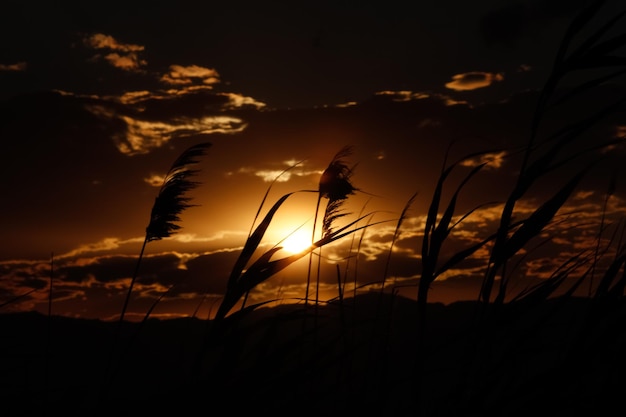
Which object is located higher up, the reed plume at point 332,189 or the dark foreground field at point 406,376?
the reed plume at point 332,189

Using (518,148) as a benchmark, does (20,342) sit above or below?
below

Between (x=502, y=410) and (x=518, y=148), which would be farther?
(x=518, y=148)

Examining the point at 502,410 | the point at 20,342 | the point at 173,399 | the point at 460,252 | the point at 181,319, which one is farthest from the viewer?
the point at 181,319

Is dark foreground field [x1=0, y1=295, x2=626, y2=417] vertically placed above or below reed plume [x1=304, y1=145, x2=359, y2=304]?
below

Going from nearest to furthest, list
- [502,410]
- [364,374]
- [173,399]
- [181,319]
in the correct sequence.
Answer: [502,410]
[173,399]
[364,374]
[181,319]

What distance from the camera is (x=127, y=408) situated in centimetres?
236

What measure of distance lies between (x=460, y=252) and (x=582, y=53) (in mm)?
864

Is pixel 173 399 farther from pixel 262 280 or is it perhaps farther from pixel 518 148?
pixel 518 148

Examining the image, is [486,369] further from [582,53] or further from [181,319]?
[181,319]

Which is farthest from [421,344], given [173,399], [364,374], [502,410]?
[173,399]

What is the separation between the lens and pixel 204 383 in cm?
240

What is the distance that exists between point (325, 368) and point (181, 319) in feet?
5.36

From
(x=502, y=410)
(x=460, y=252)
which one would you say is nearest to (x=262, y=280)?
(x=460, y=252)

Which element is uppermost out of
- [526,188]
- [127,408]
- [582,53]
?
[582,53]
